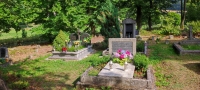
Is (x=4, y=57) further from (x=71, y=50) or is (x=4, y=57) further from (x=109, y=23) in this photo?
(x=109, y=23)

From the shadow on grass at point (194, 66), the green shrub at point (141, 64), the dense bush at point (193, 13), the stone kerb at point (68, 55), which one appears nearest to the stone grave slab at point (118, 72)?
Answer: the green shrub at point (141, 64)

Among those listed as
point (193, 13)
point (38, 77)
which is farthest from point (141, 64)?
point (193, 13)

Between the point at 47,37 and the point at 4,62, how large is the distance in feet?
36.7

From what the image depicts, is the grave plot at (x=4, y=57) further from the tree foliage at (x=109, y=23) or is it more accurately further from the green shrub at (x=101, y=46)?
the tree foliage at (x=109, y=23)

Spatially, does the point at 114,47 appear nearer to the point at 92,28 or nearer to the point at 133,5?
the point at 92,28

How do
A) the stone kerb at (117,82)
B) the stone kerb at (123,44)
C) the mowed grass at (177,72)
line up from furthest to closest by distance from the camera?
1. the stone kerb at (123,44)
2. the mowed grass at (177,72)
3. the stone kerb at (117,82)

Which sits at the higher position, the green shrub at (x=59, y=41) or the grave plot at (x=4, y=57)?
the green shrub at (x=59, y=41)

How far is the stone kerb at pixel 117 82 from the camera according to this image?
29.2ft

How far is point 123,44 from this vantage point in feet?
50.0

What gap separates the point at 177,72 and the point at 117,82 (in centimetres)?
434

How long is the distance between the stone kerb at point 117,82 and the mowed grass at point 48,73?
2.92 ft

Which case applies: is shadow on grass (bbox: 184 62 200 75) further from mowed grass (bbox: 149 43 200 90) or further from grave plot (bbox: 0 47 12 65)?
grave plot (bbox: 0 47 12 65)

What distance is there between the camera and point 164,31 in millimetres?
27891

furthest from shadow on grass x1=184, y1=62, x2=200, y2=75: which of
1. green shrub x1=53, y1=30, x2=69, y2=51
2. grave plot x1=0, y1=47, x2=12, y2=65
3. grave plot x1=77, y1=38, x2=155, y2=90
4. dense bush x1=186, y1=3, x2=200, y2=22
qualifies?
dense bush x1=186, y1=3, x2=200, y2=22
